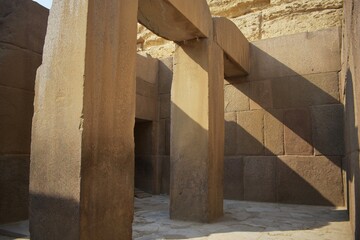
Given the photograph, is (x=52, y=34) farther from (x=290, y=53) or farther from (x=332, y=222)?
(x=290, y=53)

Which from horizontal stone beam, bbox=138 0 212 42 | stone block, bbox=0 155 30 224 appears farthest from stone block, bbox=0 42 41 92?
horizontal stone beam, bbox=138 0 212 42

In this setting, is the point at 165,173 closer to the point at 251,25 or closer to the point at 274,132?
the point at 274,132

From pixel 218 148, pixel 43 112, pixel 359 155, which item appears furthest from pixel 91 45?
pixel 218 148

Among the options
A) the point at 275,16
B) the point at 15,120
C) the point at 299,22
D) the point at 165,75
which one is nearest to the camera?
the point at 15,120

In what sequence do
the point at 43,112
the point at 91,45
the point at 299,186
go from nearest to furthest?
the point at 91,45, the point at 43,112, the point at 299,186

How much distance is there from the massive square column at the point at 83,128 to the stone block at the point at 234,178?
423 cm

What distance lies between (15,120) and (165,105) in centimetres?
422

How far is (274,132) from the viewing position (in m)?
6.68

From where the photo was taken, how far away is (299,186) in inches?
248

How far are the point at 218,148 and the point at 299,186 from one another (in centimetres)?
226

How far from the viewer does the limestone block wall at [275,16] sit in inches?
330

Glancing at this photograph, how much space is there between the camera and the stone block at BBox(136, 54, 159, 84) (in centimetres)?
777

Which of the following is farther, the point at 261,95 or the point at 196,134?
the point at 261,95

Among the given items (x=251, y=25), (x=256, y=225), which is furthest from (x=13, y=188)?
(x=251, y=25)
